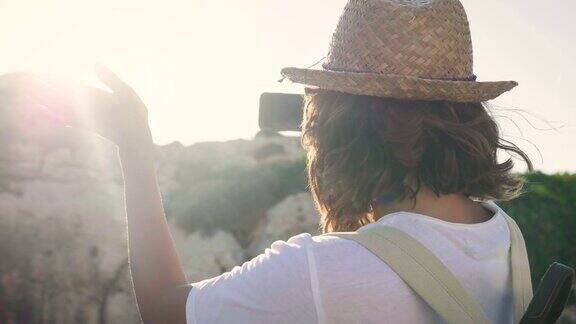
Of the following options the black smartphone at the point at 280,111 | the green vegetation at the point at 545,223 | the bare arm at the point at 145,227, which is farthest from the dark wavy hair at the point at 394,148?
the green vegetation at the point at 545,223

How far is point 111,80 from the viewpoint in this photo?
1.47 meters

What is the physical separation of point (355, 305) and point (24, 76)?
0.90m

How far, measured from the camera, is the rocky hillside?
20.5ft

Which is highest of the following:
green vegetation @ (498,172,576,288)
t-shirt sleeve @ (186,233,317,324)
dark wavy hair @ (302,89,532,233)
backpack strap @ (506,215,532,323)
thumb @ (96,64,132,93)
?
thumb @ (96,64,132,93)

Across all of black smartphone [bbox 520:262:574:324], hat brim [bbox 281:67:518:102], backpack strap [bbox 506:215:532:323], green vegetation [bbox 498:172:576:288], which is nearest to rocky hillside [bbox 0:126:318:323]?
green vegetation [bbox 498:172:576:288]

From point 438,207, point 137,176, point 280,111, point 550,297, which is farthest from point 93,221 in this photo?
point 550,297

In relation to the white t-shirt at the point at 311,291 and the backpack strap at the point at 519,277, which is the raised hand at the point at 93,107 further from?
the backpack strap at the point at 519,277

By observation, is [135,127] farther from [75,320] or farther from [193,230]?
[193,230]

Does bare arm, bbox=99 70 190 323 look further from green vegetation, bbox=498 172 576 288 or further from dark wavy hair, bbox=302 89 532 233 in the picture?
green vegetation, bbox=498 172 576 288

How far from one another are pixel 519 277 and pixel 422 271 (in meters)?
0.40

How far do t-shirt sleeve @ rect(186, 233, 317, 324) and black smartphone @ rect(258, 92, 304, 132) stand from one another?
54 cm

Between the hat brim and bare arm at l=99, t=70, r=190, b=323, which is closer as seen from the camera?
bare arm at l=99, t=70, r=190, b=323

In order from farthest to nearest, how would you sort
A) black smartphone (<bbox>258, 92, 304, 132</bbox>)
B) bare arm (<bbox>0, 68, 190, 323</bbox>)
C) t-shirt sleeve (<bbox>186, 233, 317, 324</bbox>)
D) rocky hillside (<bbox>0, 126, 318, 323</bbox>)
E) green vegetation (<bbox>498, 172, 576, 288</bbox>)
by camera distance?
green vegetation (<bbox>498, 172, 576, 288</bbox>)
rocky hillside (<bbox>0, 126, 318, 323</bbox>)
black smartphone (<bbox>258, 92, 304, 132</bbox>)
bare arm (<bbox>0, 68, 190, 323</bbox>)
t-shirt sleeve (<bbox>186, 233, 317, 324</bbox>)

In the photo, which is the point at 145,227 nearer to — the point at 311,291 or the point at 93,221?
the point at 311,291
